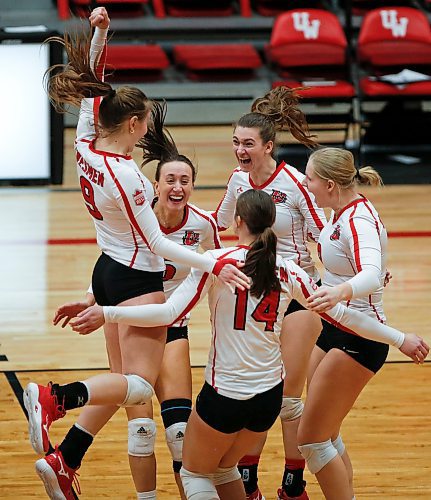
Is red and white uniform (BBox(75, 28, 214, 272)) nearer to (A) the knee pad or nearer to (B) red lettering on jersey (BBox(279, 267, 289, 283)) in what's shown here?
(B) red lettering on jersey (BBox(279, 267, 289, 283))

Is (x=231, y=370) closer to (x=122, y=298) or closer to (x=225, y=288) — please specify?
(x=225, y=288)

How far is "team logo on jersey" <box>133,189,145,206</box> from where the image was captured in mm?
3934

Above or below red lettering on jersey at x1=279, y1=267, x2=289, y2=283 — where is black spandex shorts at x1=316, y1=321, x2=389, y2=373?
below

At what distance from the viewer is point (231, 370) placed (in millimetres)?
3619

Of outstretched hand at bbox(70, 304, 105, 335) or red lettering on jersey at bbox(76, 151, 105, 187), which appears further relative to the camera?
red lettering on jersey at bbox(76, 151, 105, 187)

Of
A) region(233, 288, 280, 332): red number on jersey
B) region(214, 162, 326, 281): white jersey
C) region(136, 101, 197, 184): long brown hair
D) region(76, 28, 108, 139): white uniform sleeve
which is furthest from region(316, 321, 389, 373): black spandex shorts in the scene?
region(76, 28, 108, 139): white uniform sleeve

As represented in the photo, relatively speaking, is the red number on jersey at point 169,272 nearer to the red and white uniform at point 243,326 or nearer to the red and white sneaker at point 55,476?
the red and white uniform at point 243,326

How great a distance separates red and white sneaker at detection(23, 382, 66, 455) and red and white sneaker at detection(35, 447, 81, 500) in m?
0.33

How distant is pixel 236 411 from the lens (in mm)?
3584

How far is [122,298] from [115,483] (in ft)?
3.44

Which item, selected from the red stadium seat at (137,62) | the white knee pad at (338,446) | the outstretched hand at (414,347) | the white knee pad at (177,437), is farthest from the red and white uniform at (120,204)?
the red stadium seat at (137,62)

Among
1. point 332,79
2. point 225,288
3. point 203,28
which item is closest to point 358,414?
point 225,288

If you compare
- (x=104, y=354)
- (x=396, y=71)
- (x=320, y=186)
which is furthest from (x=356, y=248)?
(x=396, y=71)

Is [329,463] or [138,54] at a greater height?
[138,54]
